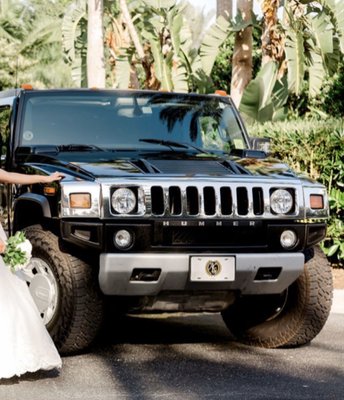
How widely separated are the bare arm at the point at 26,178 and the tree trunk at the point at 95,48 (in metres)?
11.0

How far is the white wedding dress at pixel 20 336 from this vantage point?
22.0 ft

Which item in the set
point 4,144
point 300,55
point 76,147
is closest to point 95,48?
point 300,55

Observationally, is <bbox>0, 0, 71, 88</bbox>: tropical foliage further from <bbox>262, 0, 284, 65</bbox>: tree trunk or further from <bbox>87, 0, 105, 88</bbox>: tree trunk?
<bbox>262, 0, 284, 65</bbox>: tree trunk

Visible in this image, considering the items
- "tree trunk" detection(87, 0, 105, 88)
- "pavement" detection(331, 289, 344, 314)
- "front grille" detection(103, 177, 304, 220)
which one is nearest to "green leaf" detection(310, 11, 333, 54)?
"tree trunk" detection(87, 0, 105, 88)

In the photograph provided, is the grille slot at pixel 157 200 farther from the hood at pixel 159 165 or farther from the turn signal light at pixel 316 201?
the turn signal light at pixel 316 201

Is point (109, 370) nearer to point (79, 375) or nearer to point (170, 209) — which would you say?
point (79, 375)

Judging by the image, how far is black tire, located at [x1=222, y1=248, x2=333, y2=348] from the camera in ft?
26.8

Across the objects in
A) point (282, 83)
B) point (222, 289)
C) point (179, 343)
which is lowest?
point (179, 343)

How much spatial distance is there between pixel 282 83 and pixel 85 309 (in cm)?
1180

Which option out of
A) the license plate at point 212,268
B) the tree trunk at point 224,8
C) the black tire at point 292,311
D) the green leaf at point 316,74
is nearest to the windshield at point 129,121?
the black tire at point 292,311

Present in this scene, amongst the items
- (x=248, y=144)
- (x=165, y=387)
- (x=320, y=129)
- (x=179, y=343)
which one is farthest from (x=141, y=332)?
(x=320, y=129)

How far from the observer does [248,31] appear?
1934 centimetres

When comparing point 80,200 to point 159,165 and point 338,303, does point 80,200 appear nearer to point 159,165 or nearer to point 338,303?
point 159,165

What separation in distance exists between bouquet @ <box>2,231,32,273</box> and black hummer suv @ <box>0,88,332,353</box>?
1.05 feet
